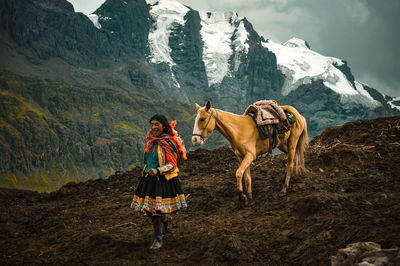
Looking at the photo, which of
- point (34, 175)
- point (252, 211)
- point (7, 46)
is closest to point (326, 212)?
point (252, 211)

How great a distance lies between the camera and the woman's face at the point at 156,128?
20.2ft

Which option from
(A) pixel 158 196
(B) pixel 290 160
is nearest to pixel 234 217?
(A) pixel 158 196

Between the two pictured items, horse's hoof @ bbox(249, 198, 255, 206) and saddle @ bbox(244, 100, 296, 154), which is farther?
saddle @ bbox(244, 100, 296, 154)

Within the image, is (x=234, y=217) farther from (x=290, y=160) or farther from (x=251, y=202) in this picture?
(x=290, y=160)

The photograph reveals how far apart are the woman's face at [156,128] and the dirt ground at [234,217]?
81.4 inches

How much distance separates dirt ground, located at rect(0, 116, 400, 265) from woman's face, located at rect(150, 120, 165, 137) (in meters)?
2.07

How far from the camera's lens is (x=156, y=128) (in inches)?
242

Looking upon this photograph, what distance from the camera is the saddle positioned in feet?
27.0

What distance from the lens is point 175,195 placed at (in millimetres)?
6047

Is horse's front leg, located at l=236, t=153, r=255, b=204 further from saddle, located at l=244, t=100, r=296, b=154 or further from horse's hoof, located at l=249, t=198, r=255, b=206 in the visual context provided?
saddle, located at l=244, t=100, r=296, b=154

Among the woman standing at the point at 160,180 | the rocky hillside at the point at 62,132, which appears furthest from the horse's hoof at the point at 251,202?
the rocky hillside at the point at 62,132

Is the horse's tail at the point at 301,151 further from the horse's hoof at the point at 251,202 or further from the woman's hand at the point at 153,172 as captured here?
the woman's hand at the point at 153,172

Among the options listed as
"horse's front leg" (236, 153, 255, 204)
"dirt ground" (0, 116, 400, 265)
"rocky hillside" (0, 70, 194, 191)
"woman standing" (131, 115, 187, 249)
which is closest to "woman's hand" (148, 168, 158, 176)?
"woman standing" (131, 115, 187, 249)

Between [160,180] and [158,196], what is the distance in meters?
0.29
